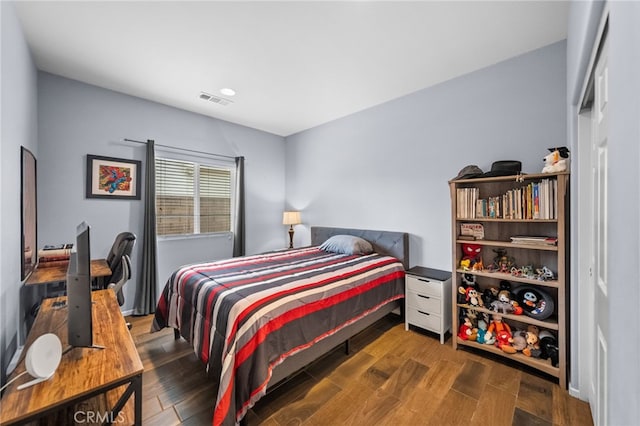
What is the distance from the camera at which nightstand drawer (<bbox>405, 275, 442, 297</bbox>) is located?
2.65 metres

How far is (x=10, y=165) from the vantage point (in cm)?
168

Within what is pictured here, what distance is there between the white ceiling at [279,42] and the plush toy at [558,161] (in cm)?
101

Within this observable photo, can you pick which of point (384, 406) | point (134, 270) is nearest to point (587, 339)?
point (384, 406)

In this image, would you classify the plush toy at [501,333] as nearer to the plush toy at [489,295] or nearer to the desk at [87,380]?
the plush toy at [489,295]

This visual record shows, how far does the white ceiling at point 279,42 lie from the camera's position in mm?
1907

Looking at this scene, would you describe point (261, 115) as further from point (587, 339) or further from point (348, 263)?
point (587, 339)

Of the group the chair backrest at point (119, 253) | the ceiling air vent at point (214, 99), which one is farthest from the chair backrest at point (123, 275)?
the ceiling air vent at point (214, 99)

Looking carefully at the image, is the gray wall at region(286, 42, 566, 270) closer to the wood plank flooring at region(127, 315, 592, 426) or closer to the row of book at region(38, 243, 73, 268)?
the wood plank flooring at region(127, 315, 592, 426)

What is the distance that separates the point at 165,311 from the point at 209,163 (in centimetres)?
229

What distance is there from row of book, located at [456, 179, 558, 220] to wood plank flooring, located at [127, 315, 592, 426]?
1.27m

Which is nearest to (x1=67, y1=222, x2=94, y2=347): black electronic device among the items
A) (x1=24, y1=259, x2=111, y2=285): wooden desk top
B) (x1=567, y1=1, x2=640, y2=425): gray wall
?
(x1=24, y1=259, x2=111, y2=285): wooden desk top

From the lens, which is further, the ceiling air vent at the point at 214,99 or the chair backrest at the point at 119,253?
the ceiling air vent at the point at 214,99

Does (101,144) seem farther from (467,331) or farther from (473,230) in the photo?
(467,331)

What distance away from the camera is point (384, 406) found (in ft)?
5.78
